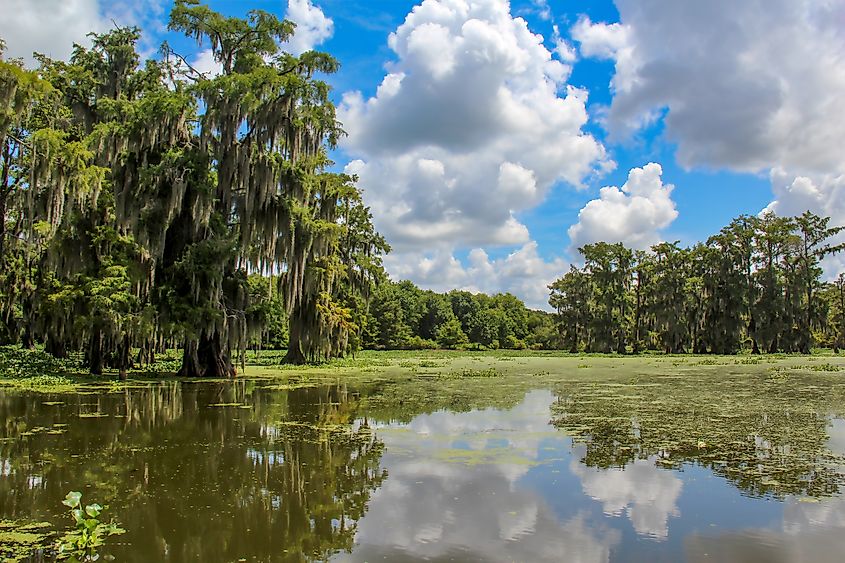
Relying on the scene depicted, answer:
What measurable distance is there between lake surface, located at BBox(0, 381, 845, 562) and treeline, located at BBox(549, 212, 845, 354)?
141 feet

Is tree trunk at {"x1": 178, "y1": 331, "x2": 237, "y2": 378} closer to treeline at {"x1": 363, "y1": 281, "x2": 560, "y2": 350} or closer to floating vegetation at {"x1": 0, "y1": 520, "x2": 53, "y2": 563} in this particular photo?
floating vegetation at {"x1": 0, "y1": 520, "x2": 53, "y2": 563}

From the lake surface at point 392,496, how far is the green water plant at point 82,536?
5.3 inches

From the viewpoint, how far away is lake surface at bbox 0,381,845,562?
4.38 meters

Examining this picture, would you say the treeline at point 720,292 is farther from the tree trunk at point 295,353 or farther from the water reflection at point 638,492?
the water reflection at point 638,492

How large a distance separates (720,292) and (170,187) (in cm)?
4444

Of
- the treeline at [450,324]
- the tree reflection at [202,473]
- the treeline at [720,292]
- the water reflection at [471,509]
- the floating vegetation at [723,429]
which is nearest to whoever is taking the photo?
the water reflection at [471,509]

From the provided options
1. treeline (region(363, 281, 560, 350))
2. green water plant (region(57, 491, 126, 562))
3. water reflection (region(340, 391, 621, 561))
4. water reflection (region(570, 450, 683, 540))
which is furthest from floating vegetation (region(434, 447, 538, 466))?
treeline (region(363, 281, 560, 350))

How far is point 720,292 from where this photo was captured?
161 ft

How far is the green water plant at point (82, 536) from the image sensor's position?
13.1 ft

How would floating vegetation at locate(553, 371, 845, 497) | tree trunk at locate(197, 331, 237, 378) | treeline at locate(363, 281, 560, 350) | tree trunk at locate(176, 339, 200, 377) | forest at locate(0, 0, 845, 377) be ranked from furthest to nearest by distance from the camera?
treeline at locate(363, 281, 560, 350) < tree trunk at locate(197, 331, 237, 378) < tree trunk at locate(176, 339, 200, 377) < forest at locate(0, 0, 845, 377) < floating vegetation at locate(553, 371, 845, 497)

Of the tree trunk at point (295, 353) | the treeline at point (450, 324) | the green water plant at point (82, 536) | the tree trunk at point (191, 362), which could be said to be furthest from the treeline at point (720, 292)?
the green water plant at point (82, 536)

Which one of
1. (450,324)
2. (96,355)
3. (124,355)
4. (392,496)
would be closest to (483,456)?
(392,496)

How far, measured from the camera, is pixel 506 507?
536cm

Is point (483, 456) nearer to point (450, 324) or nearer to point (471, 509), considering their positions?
point (471, 509)
